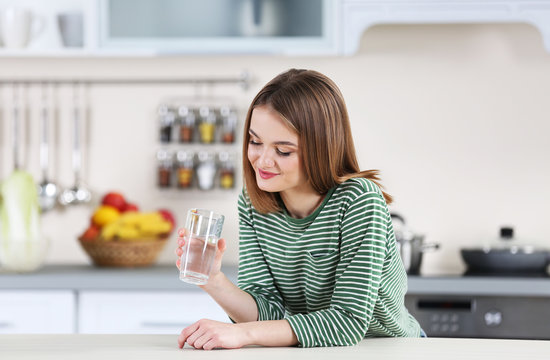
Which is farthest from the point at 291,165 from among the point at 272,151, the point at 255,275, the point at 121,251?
the point at 121,251

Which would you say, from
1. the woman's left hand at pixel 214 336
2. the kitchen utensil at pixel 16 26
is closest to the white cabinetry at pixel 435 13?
the kitchen utensil at pixel 16 26

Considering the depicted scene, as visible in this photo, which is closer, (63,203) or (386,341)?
(386,341)

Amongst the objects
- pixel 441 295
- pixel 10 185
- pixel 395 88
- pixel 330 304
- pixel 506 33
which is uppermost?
pixel 506 33

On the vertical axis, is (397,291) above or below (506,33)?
below

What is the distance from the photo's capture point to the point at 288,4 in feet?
8.70

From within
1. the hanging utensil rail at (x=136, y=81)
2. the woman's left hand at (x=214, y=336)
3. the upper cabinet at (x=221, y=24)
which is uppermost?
the upper cabinet at (x=221, y=24)

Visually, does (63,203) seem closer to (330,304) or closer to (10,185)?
(10,185)

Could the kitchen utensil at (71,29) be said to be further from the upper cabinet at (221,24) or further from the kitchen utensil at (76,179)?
the kitchen utensil at (76,179)

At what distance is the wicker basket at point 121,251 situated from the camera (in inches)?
98.8

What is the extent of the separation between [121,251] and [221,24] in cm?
87

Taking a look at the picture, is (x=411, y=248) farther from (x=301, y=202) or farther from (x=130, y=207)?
(x=301, y=202)

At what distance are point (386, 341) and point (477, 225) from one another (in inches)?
66.5

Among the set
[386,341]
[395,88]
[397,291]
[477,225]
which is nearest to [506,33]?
[395,88]

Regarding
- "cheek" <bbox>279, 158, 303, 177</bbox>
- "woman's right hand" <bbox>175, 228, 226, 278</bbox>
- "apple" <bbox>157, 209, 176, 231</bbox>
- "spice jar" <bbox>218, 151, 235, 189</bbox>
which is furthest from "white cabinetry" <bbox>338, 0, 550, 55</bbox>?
"woman's right hand" <bbox>175, 228, 226, 278</bbox>
